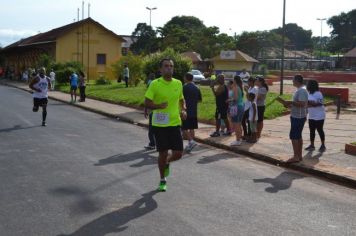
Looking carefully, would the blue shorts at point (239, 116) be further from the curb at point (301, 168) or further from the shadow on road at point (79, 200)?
the shadow on road at point (79, 200)

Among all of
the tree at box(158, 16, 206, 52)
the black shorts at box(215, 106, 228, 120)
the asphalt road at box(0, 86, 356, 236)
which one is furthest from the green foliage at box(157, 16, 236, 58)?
the asphalt road at box(0, 86, 356, 236)

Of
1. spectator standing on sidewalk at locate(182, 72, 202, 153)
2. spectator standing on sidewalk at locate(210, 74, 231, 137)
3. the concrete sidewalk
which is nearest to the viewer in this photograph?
the concrete sidewalk

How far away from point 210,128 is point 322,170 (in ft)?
22.2

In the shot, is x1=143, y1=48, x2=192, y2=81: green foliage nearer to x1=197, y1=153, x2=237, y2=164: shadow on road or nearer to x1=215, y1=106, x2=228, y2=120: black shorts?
x1=215, y1=106, x2=228, y2=120: black shorts

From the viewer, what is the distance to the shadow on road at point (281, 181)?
27.4ft

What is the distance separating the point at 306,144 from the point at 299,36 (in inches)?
6364

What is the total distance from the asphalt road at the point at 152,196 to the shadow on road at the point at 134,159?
19 millimetres

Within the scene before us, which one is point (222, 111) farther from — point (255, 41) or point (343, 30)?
point (343, 30)

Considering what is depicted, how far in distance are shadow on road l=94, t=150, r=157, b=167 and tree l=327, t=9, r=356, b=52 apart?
390ft

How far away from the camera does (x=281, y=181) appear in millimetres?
9000

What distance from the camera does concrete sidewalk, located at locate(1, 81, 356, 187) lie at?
966cm

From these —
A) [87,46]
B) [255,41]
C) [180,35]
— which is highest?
[180,35]

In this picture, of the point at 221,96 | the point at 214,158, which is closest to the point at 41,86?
the point at 221,96

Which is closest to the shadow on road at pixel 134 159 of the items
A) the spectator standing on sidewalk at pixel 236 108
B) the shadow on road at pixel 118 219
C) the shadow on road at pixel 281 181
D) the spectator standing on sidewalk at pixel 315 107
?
the spectator standing on sidewalk at pixel 236 108
